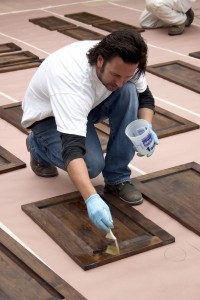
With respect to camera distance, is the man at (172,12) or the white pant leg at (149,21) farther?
the white pant leg at (149,21)

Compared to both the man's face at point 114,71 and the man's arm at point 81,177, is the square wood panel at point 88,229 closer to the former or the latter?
the man's arm at point 81,177

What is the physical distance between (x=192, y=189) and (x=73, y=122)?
811 millimetres

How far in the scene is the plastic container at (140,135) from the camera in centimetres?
286

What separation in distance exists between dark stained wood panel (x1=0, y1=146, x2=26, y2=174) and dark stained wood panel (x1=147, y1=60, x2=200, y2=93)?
1.58m

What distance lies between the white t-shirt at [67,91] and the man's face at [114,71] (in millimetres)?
76

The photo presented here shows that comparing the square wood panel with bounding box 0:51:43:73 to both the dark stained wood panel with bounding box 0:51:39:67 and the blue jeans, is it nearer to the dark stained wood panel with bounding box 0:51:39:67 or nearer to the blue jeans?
the dark stained wood panel with bounding box 0:51:39:67

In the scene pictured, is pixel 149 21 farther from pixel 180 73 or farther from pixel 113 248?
pixel 113 248

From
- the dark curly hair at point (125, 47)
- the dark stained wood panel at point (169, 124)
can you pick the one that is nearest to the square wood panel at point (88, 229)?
the dark curly hair at point (125, 47)

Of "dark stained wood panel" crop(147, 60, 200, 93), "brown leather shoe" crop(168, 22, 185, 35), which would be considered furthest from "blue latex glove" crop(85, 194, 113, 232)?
"brown leather shoe" crop(168, 22, 185, 35)

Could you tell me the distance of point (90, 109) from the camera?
2.84 metres

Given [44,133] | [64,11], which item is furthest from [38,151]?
[64,11]

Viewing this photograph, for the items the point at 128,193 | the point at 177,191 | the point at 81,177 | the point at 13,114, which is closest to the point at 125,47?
the point at 81,177

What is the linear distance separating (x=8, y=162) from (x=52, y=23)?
298cm

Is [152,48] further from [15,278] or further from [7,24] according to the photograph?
[15,278]
